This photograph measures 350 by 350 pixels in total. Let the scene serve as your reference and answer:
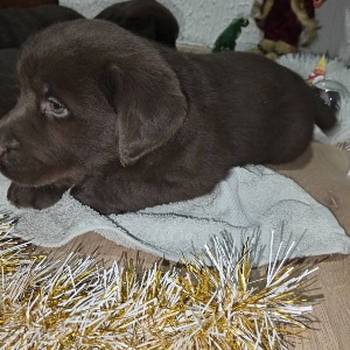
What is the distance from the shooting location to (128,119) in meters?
1.36

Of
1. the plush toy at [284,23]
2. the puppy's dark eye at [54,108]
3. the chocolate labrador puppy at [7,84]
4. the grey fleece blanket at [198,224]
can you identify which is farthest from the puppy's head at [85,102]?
the plush toy at [284,23]

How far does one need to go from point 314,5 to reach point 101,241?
4.85 feet

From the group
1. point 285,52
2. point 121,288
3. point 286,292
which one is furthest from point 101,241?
point 285,52

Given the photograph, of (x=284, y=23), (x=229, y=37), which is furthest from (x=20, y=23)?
(x=284, y=23)

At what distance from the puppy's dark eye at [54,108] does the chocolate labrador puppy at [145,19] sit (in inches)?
34.1

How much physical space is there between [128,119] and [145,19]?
104cm

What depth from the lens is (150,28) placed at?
2322mm

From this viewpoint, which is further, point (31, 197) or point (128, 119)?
point (31, 197)

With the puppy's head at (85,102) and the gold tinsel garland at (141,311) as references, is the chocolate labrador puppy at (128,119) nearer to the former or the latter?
the puppy's head at (85,102)

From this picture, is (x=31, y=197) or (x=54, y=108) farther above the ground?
(x=54, y=108)

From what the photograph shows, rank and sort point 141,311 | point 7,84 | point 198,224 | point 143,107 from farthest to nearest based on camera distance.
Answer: point 7,84
point 198,224
point 143,107
point 141,311

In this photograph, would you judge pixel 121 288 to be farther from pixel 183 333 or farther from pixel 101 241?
pixel 101 241

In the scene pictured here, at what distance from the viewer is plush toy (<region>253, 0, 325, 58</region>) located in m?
2.55

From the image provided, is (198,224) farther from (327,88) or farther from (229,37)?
(229,37)
